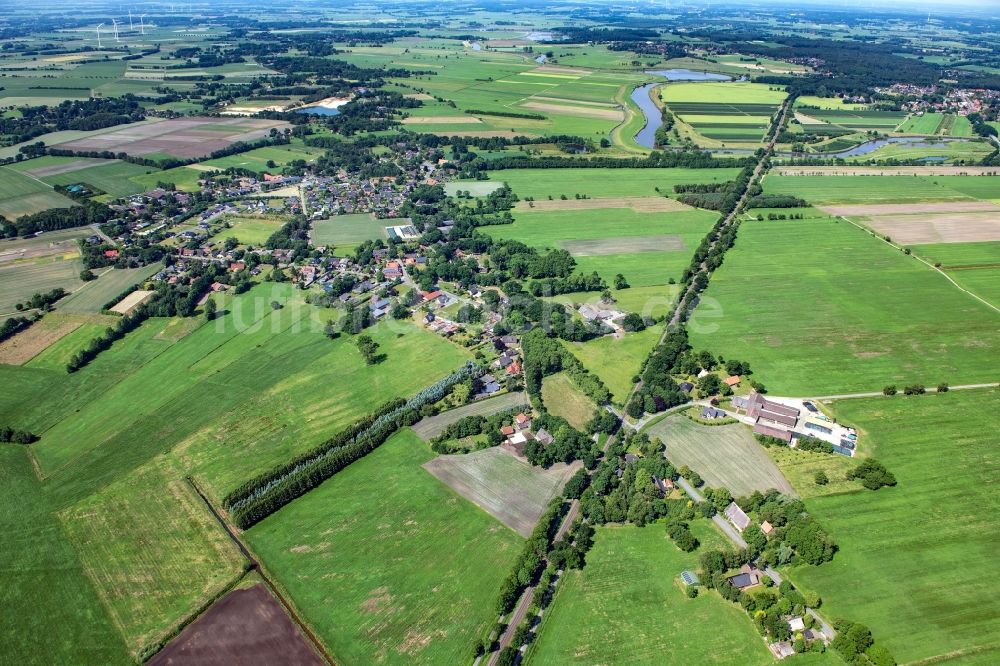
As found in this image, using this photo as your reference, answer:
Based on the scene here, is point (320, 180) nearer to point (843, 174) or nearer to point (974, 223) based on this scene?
point (843, 174)

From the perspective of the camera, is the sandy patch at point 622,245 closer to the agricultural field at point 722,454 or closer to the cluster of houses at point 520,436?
the agricultural field at point 722,454

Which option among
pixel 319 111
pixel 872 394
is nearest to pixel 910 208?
pixel 872 394

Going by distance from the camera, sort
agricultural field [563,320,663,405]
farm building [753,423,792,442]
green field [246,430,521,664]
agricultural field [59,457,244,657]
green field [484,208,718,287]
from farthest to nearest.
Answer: green field [484,208,718,287] → agricultural field [563,320,663,405] → farm building [753,423,792,442] → agricultural field [59,457,244,657] → green field [246,430,521,664]

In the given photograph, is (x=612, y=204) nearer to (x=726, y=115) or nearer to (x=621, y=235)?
(x=621, y=235)

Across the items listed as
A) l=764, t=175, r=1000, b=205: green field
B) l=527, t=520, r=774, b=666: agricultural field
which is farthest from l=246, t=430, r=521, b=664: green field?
l=764, t=175, r=1000, b=205: green field

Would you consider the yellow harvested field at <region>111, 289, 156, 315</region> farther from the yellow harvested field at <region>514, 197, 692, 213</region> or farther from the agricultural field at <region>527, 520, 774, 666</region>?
the agricultural field at <region>527, 520, 774, 666</region>

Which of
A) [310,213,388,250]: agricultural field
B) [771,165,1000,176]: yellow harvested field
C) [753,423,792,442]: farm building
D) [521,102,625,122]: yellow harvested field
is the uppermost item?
[521,102,625,122]: yellow harvested field
